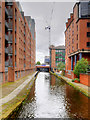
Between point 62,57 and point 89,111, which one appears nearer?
point 89,111

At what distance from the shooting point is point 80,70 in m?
25.3

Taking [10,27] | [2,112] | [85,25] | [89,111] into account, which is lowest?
[89,111]

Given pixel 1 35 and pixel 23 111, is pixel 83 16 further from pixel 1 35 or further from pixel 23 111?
pixel 23 111

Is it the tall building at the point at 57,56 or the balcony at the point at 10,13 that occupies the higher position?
the balcony at the point at 10,13

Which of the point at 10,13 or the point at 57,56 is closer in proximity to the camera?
the point at 10,13

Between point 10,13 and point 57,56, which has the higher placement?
point 10,13

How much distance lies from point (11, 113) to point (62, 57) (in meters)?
82.4

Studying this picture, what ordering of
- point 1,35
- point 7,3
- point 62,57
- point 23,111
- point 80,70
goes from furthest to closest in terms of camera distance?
1. point 62,57
2. point 7,3
3. point 80,70
4. point 1,35
5. point 23,111

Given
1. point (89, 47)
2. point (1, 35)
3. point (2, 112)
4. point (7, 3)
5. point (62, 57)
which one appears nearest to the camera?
point (2, 112)

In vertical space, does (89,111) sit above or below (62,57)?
below

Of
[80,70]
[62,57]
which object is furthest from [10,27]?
[62,57]

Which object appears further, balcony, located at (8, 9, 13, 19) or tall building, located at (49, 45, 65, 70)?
tall building, located at (49, 45, 65, 70)

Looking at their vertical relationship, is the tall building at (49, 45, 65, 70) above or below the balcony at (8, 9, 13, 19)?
below

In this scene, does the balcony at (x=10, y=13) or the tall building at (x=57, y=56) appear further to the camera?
the tall building at (x=57, y=56)
